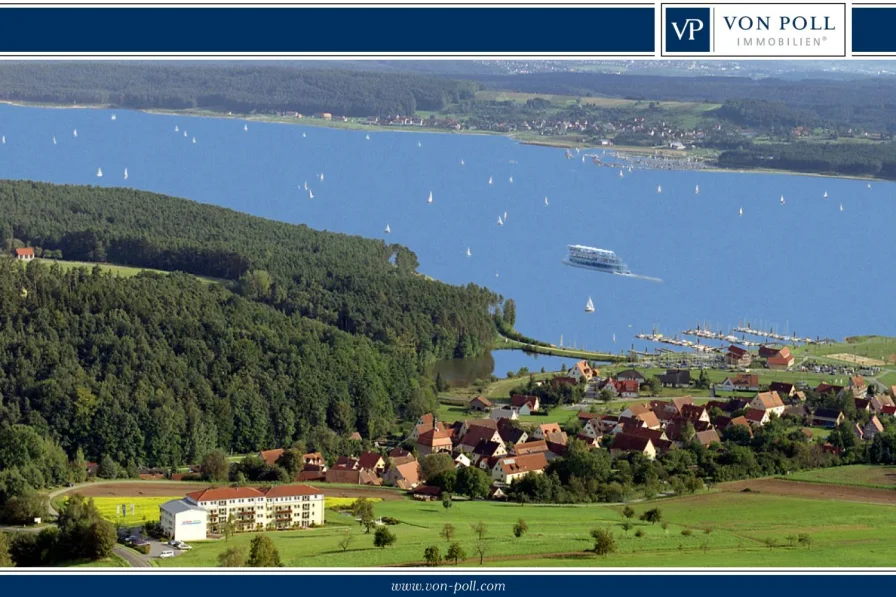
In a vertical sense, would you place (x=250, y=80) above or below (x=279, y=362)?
above

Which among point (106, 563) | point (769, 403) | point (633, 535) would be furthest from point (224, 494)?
point (769, 403)

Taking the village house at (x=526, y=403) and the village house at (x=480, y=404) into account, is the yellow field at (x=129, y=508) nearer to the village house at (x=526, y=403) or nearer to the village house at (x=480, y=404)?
the village house at (x=480, y=404)

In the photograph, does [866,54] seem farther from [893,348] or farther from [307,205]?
[307,205]

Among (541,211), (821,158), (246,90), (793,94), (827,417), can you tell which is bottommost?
(827,417)

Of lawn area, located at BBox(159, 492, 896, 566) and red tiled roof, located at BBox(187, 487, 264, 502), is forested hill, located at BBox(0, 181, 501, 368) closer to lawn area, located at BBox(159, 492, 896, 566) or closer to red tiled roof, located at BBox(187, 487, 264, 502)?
lawn area, located at BBox(159, 492, 896, 566)

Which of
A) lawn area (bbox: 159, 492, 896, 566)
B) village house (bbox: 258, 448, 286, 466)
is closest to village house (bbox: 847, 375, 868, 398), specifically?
lawn area (bbox: 159, 492, 896, 566)

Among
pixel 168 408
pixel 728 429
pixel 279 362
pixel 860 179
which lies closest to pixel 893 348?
pixel 728 429

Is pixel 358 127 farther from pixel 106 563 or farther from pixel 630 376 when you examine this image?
pixel 106 563
